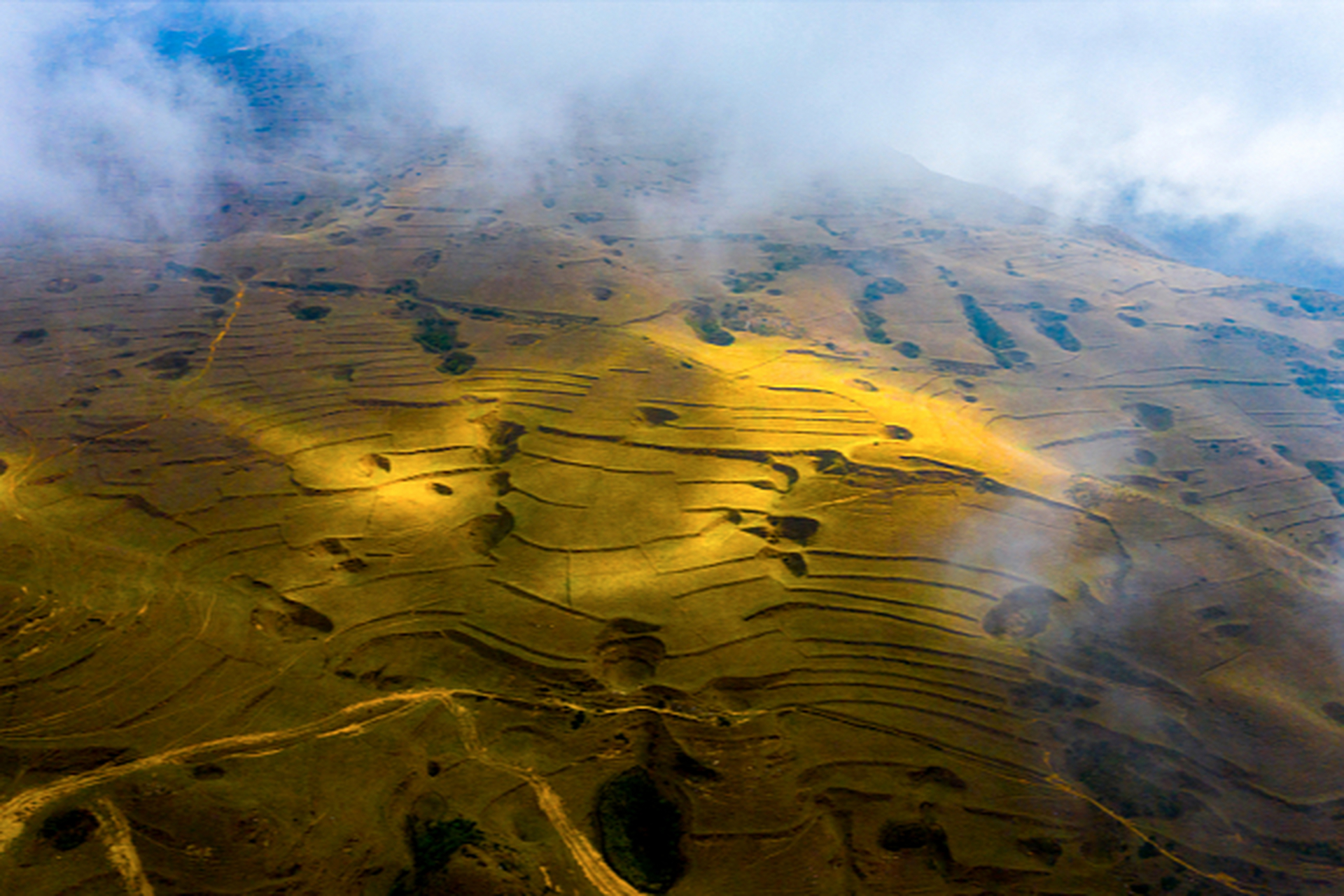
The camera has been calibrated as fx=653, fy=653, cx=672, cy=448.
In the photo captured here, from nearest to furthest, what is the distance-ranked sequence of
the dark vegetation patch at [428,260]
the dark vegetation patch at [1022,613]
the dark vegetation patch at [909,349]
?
the dark vegetation patch at [1022,613]
the dark vegetation patch at [909,349]
the dark vegetation patch at [428,260]

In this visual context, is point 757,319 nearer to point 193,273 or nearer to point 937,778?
point 937,778

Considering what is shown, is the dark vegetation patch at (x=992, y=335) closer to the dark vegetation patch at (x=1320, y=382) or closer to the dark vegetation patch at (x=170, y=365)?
the dark vegetation patch at (x=1320, y=382)

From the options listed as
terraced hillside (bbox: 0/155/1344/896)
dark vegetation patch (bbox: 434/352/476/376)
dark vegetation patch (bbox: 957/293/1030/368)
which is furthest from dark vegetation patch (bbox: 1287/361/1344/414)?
dark vegetation patch (bbox: 434/352/476/376)

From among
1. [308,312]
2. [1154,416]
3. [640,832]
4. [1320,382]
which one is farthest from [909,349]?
[308,312]

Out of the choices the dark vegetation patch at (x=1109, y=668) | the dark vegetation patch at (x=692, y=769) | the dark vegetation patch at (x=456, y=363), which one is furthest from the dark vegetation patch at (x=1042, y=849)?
the dark vegetation patch at (x=456, y=363)

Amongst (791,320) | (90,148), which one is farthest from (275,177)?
(791,320)

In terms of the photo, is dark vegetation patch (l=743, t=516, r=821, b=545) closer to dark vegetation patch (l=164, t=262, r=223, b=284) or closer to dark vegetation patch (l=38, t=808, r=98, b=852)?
dark vegetation patch (l=38, t=808, r=98, b=852)
